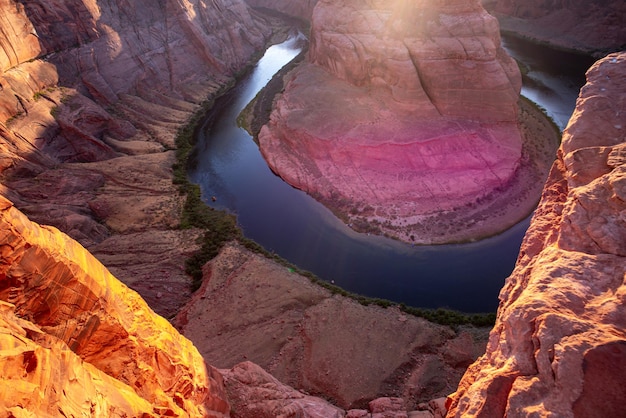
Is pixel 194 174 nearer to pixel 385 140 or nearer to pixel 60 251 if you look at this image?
pixel 385 140

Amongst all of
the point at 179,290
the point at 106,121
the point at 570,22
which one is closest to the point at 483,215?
the point at 179,290

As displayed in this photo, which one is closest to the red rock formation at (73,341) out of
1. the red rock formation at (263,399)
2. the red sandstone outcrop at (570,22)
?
the red rock formation at (263,399)

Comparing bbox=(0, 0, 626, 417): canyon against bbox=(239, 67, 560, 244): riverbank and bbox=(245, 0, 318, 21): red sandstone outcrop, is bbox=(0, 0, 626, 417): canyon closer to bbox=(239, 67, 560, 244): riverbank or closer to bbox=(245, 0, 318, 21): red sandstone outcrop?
bbox=(239, 67, 560, 244): riverbank

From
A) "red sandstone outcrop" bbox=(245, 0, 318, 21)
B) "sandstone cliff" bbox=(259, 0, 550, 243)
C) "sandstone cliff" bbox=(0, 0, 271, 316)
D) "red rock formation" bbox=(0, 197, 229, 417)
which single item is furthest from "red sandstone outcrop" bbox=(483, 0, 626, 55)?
"red rock formation" bbox=(0, 197, 229, 417)

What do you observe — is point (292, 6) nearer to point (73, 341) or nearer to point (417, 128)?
A: point (417, 128)

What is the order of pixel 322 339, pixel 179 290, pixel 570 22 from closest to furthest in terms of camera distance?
pixel 322 339, pixel 179 290, pixel 570 22

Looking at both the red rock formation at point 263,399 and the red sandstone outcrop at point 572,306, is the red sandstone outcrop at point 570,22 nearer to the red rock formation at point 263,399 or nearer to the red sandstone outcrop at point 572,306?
the red sandstone outcrop at point 572,306
